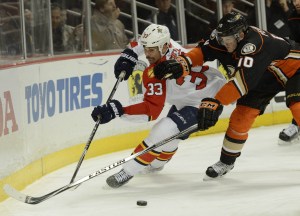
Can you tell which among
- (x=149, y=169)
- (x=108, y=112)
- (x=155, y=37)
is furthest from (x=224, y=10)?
(x=108, y=112)

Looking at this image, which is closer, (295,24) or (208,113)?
(208,113)

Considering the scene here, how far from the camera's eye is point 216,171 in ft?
17.1

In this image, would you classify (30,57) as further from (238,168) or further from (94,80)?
(238,168)

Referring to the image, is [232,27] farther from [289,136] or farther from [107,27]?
[107,27]

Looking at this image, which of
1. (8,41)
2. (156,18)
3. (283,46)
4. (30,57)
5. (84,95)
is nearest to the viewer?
(283,46)

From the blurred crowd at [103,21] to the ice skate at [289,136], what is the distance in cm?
74

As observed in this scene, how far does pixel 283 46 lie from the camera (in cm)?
486

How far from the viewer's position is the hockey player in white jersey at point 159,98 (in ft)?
16.3

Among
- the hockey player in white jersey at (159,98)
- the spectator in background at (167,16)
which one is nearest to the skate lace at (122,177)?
the hockey player in white jersey at (159,98)

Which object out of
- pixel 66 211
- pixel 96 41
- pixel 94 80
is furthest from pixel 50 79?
pixel 66 211

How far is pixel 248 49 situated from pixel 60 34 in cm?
235

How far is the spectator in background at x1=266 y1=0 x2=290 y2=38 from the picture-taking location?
8.18 metres

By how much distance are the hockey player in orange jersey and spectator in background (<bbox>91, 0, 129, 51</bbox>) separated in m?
1.98

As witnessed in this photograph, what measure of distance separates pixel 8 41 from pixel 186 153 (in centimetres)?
178
